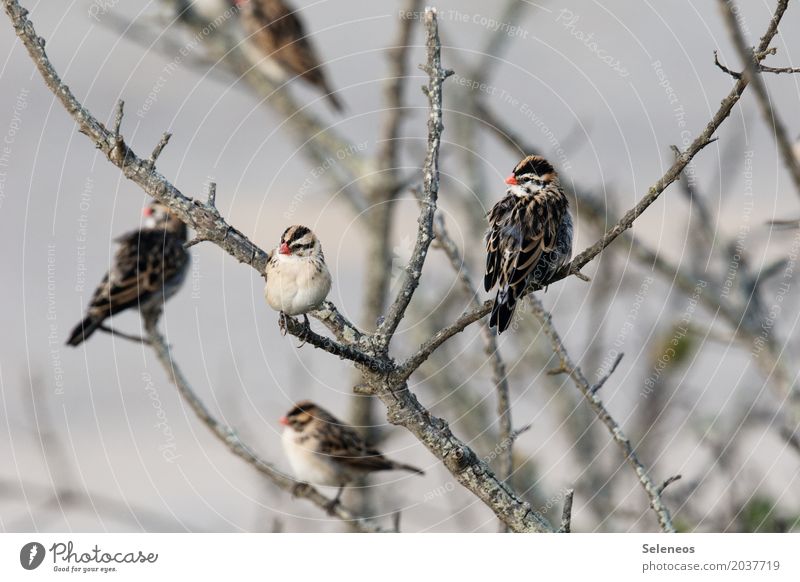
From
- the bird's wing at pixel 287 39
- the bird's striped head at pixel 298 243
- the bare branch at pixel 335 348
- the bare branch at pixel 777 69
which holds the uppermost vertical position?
the bird's wing at pixel 287 39

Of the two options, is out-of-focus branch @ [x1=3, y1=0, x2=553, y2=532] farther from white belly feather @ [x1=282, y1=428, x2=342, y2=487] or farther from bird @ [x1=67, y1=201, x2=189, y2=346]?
white belly feather @ [x1=282, y1=428, x2=342, y2=487]

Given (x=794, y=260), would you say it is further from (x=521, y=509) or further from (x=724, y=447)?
(x=521, y=509)

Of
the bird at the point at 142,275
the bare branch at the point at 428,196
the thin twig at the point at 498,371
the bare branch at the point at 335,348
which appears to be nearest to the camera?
the bare branch at the point at 335,348

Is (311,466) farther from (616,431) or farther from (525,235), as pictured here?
(616,431)

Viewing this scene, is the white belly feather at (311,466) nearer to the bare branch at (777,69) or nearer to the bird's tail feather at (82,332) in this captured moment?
the bird's tail feather at (82,332)

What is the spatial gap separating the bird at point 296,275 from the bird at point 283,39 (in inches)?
212

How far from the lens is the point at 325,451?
7.61 m

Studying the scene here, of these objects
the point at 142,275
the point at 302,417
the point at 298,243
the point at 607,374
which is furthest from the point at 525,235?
the point at 142,275

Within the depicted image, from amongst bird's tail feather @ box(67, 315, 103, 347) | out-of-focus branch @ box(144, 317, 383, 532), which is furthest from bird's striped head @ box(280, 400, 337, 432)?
bird's tail feather @ box(67, 315, 103, 347)

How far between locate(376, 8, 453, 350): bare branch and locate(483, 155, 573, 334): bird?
587mm

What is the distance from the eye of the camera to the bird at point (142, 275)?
282 inches

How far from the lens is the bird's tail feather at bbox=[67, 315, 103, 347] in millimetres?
6461

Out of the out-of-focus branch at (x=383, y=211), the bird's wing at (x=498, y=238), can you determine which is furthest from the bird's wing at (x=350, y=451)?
the bird's wing at (x=498, y=238)

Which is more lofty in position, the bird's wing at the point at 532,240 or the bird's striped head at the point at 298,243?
the bird's wing at the point at 532,240
